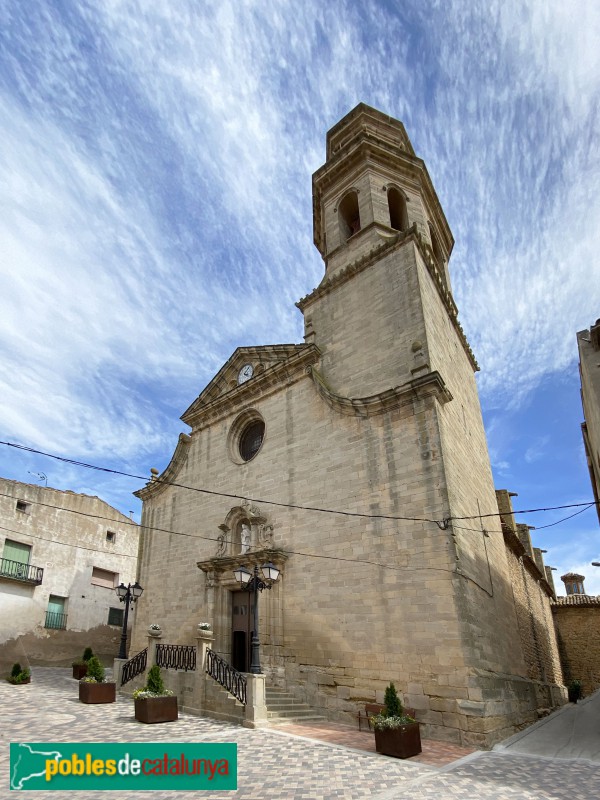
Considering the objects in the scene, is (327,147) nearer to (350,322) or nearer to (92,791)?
(350,322)

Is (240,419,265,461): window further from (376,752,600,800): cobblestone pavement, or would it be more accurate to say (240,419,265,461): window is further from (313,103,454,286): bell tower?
(376,752,600,800): cobblestone pavement

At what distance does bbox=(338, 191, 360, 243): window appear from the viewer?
18.3m

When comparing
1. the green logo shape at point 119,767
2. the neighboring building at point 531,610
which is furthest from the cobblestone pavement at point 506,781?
the neighboring building at point 531,610

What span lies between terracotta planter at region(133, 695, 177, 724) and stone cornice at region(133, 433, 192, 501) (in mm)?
9022

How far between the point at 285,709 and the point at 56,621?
13.7m

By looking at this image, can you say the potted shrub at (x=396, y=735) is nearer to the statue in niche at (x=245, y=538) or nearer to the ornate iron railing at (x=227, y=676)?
the ornate iron railing at (x=227, y=676)

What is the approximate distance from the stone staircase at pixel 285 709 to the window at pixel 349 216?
1450 centimetres

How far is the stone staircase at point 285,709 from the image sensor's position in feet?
31.9

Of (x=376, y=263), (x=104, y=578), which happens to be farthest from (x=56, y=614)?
(x=376, y=263)

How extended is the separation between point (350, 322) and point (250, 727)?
1063 cm

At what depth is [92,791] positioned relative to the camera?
5.22 m

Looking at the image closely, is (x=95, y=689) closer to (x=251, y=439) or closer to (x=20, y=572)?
(x=251, y=439)

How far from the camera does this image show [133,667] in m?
13.0

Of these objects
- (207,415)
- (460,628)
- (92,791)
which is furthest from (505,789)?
(207,415)
